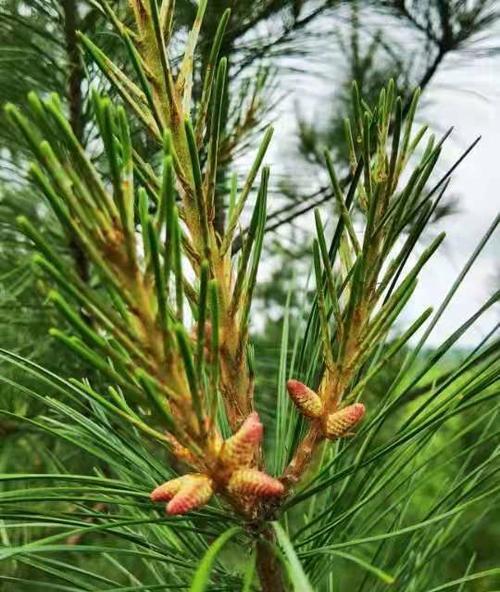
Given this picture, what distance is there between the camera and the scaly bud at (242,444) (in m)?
0.30

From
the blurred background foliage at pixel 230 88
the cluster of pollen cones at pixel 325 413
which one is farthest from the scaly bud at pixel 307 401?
the blurred background foliage at pixel 230 88

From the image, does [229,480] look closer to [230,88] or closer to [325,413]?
[325,413]

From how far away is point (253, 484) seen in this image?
12.2 inches

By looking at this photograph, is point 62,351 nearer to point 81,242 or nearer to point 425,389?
point 425,389

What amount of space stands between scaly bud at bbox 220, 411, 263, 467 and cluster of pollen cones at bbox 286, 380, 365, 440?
4 cm

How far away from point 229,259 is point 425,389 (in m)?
0.66

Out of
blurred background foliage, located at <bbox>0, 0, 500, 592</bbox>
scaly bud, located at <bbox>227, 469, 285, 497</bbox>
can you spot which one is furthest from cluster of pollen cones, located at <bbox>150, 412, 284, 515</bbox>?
blurred background foliage, located at <bbox>0, 0, 500, 592</bbox>

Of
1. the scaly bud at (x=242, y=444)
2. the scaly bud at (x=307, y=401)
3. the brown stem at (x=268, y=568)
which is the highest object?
the scaly bud at (x=242, y=444)

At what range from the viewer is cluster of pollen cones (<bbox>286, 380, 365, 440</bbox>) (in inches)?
13.8

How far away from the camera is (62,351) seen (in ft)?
3.27

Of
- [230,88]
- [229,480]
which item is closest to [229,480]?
[229,480]

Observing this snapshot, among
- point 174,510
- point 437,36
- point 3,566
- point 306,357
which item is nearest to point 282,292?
point 437,36

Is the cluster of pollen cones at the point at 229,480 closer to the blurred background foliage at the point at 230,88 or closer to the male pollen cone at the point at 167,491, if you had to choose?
the male pollen cone at the point at 167,491

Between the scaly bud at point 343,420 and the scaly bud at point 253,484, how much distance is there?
5 centimetres
